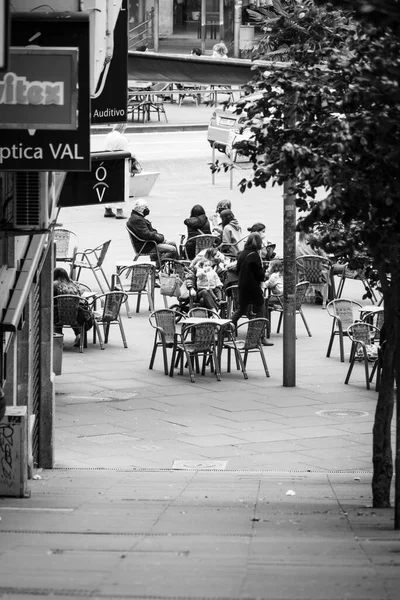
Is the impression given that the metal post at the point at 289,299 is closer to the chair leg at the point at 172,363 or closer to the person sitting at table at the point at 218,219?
the chair leg at the point at 172,363

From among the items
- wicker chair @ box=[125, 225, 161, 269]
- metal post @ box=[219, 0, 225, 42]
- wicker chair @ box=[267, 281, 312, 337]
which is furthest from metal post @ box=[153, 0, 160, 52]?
wicker chair @ box=[267, 281, 312, 337]

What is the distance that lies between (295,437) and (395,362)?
425 cm

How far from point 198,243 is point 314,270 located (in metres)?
2.63

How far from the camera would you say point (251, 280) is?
64.1ft

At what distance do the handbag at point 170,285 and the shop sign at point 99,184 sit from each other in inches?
320

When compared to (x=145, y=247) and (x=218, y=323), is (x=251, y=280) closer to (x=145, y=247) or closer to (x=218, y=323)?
(x=218, y=323)

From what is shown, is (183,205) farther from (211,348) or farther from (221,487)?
(221,487)

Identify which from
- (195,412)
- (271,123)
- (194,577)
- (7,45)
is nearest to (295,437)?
(195,412)

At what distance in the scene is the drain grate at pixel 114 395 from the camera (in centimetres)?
1677

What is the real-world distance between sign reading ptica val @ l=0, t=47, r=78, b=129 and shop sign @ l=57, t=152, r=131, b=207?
4323 millimetres

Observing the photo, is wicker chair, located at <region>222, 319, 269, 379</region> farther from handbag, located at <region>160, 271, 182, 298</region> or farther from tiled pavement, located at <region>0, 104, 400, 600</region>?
handbag, located at <region>160, 271, 182, 298</region>

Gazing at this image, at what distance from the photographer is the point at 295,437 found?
15.0 meters

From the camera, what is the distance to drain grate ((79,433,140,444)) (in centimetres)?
1481

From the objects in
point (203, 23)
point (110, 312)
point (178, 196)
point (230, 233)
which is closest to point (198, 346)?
point (110, 312)
